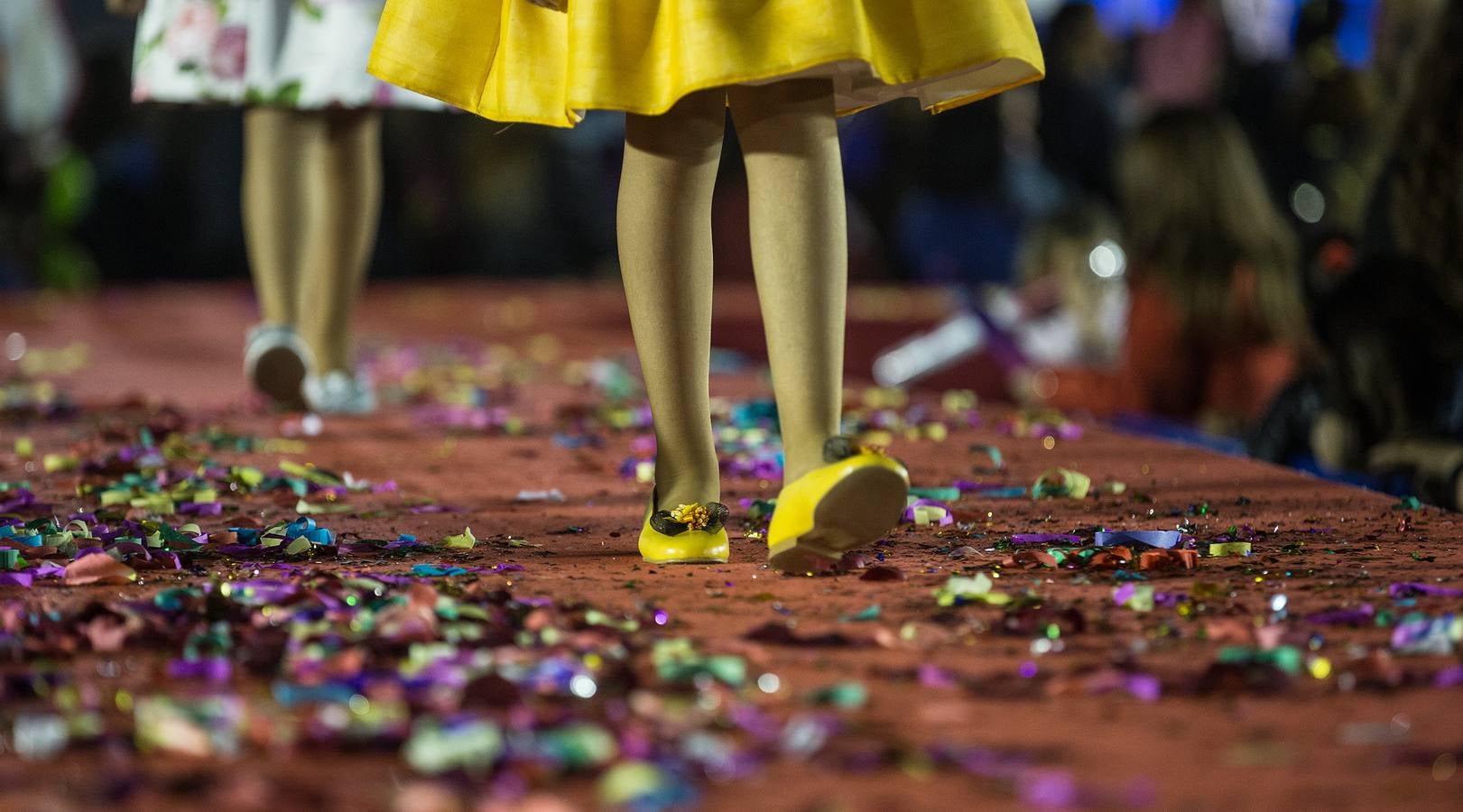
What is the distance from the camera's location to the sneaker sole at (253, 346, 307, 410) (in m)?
2.53

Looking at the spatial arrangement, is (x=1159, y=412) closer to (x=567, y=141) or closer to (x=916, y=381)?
(x=916, y=381)

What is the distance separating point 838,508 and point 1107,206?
4.99 metres

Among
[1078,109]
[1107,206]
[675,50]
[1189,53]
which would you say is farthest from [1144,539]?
[1078,109]

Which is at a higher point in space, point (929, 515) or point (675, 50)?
point (675, 50)

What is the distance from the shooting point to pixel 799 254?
1324 millimetres

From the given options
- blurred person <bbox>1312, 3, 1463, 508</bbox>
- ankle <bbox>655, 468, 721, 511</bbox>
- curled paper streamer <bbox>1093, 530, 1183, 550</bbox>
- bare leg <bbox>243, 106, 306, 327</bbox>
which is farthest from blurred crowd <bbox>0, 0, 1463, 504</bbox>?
bare leg <bbox>243, 106, 306, 327</bbox>

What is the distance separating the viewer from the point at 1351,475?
234cm

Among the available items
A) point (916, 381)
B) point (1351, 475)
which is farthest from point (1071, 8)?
point (1351, 475)

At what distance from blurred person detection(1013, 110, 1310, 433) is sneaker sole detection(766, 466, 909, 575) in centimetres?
241

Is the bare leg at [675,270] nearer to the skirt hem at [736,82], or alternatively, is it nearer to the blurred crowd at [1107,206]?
the skirt hem at [736,82]

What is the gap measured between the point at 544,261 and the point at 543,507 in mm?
6915

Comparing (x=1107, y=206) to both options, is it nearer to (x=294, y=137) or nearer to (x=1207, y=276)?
(x=1207, y=276)

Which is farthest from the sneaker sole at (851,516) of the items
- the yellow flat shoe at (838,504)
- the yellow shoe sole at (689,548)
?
the yellow shoe sole at (689,548)

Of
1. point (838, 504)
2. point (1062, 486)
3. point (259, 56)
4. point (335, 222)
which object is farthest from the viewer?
point (335, 222)
